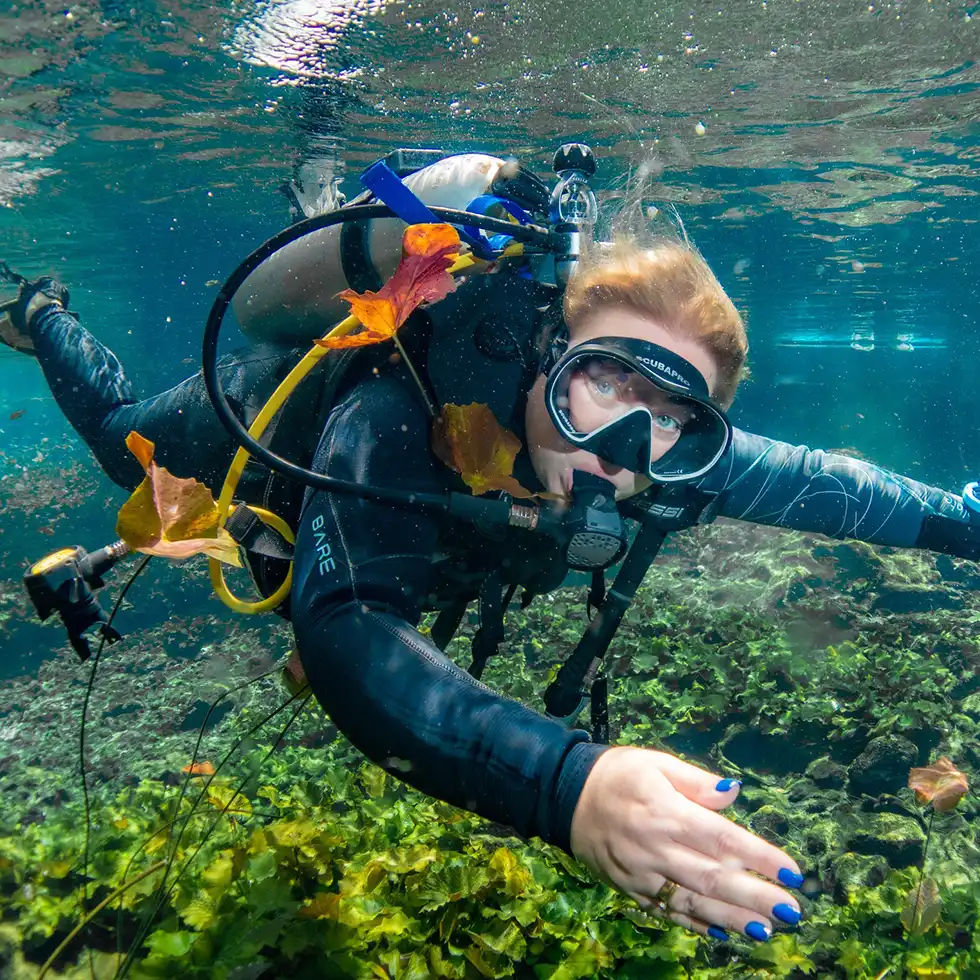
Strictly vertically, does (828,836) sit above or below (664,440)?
below

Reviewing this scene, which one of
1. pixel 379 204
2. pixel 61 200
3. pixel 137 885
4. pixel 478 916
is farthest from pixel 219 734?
pixel 61 200

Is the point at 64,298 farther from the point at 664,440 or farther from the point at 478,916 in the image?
the point at 478,916

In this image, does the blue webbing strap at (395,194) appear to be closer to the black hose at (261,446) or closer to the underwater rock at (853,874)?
the black hose at (261,446)

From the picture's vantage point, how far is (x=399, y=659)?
1.69m

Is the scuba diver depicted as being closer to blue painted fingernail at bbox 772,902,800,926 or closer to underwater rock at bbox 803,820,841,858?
blue painted fingernail at bbox 772,902,800,926

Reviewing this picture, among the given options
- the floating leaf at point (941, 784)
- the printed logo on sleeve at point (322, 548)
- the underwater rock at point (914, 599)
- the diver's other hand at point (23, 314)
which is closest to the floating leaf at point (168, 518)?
the printed logo on sleeve at point (322, 548)

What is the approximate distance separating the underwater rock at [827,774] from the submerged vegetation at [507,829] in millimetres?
19

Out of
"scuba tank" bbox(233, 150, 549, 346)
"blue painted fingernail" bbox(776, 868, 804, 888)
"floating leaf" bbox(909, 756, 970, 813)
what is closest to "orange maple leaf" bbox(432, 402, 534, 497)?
"scuba tank" bbox(233, 150, 549, 346)

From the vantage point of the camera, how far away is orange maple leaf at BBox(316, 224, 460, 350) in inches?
71.5

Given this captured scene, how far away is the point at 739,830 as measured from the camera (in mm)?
1042

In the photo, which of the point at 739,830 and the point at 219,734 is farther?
the point at 219,734

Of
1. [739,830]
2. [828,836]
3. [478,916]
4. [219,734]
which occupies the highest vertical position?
[739,830]

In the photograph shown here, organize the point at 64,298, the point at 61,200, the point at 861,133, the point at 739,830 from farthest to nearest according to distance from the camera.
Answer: the point at 61,200
the point at 861,133
the point at 64,298
the point at 739,830

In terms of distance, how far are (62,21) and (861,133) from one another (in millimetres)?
12464
